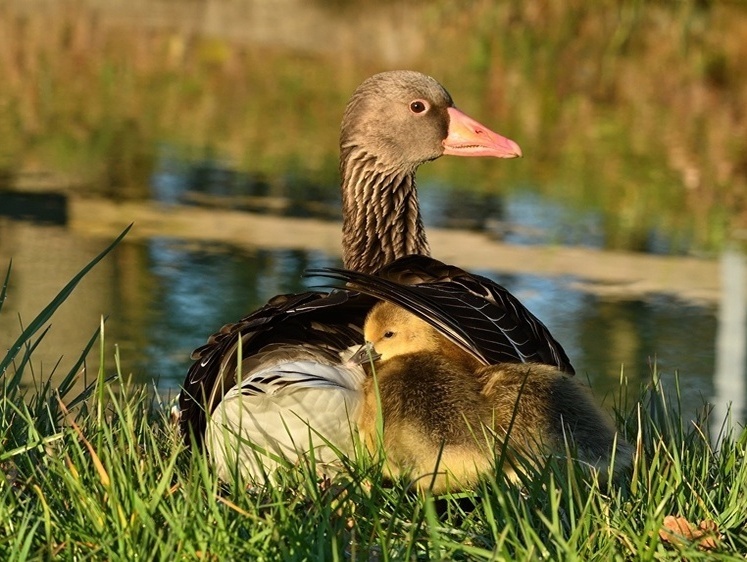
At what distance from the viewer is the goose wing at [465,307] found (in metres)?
3.53

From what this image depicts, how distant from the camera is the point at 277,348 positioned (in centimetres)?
379

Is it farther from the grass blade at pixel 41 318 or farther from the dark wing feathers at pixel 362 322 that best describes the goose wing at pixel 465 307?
the grass blade at pixel 41 318

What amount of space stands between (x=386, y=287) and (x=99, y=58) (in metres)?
13.8

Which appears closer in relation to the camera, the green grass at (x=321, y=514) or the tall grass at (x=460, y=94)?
the green grass at (x=321, y=514)

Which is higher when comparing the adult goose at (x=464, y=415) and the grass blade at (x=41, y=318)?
the grass blade at (x=41, y=318)

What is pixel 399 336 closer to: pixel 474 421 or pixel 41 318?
pixel 474 421

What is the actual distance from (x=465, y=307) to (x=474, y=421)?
19.5 inches

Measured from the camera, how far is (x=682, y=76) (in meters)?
16.7

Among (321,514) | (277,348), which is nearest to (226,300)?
(277,348)

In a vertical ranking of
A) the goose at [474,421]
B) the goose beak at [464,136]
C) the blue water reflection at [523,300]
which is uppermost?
the goose beak at [464,136]

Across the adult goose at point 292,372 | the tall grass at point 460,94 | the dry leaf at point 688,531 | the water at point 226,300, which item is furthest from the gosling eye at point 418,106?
the tall grass at point 460,94

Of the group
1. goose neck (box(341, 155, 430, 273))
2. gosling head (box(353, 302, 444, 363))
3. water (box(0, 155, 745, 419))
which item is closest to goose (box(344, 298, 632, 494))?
gosling head (box(353, 302, 444, 363))

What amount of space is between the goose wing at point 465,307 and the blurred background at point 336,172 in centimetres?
47

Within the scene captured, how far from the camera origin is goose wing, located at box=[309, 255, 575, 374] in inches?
139
